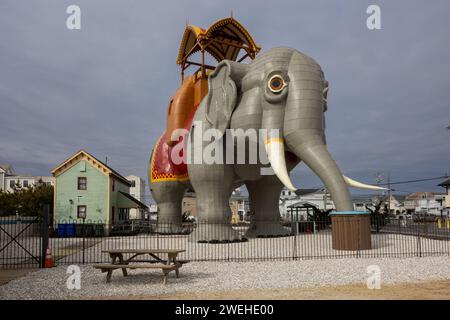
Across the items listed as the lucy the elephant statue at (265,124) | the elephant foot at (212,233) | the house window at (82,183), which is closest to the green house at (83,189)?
the house window at (82,183)

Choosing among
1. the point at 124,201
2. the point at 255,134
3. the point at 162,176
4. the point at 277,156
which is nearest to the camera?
the point at 277,156

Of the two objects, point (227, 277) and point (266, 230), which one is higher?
point (266, 230)

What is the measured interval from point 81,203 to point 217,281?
2138 cm

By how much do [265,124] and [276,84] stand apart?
1436mm

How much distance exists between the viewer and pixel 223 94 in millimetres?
15602

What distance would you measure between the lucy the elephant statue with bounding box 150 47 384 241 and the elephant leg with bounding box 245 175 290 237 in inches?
82.6

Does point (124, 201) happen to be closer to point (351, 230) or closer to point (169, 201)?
point (169, 201)

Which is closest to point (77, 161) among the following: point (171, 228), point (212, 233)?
point (171, 228)

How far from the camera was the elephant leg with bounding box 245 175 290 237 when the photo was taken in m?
18.9

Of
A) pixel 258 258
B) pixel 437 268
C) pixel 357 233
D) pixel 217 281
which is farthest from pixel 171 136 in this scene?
pixel 437 268

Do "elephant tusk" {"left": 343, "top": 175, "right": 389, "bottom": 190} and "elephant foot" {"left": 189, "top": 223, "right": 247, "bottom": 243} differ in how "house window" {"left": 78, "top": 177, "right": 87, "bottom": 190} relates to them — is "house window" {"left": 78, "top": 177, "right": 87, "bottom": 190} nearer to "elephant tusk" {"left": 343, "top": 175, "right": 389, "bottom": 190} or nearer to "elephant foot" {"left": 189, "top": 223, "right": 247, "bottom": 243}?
"elephant foot" {"left": 189, "top": 223, "right": 247, "bottom": 243}

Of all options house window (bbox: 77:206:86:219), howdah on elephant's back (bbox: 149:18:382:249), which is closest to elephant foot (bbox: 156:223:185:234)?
howdah on elephant's back (bbox: 149:18:382:249)

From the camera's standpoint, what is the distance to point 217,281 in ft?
31.7

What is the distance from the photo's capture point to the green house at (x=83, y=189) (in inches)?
1130
